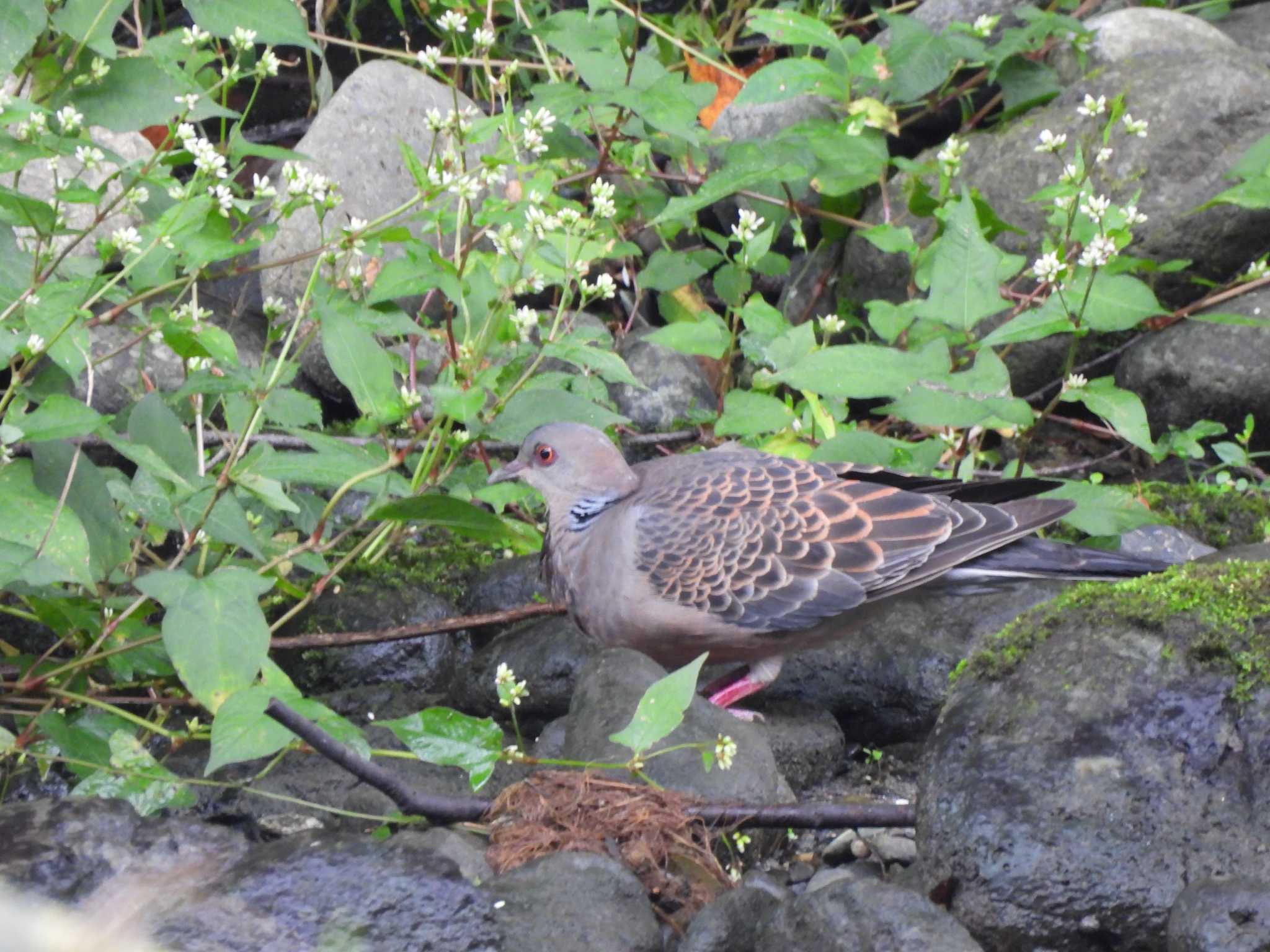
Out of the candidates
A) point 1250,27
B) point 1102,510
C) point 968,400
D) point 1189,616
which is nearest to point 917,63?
point 1250,27

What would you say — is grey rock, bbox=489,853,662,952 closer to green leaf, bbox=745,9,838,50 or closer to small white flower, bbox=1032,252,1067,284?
small white flower, bbox=1032,252,1067,284

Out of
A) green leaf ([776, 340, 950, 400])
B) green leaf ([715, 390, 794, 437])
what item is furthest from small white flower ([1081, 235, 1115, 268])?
green leaf ([715, 390, 794, 437])

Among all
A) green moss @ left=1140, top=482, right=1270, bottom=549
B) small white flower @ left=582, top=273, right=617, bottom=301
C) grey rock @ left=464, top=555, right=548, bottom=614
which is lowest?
green moss @ left=1140, top=482, right=1270, bottom=549

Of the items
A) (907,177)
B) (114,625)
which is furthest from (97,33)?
(907,177)

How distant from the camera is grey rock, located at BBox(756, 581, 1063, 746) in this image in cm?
416

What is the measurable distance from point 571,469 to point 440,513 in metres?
1.48

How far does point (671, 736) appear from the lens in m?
3.33

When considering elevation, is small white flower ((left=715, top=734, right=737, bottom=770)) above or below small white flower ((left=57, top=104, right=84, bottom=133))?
below

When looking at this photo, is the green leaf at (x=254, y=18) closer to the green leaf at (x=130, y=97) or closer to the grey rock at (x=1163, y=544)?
the green leaf at (x=130, y=97)

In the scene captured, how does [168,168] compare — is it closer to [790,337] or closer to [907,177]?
[790,337]

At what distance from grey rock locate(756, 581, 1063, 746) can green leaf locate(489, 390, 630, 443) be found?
1095 mm

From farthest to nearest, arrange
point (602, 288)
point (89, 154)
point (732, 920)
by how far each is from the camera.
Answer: point (602, 288) < point (89, 154) < point (732, 920)

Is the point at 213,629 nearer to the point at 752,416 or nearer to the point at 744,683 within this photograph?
the point at 744,683

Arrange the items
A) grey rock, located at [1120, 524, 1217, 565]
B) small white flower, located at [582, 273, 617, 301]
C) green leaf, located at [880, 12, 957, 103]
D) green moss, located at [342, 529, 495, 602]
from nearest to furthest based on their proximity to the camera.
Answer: small white flower, located at [582, 273, 617, 301]
grey rock, located at [1120, 524, 1217, 565]
green moss, located at [342, 529, 495, 602]
green leaf, located at [880, 12, 957, 103]
